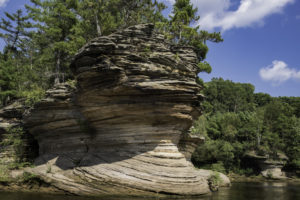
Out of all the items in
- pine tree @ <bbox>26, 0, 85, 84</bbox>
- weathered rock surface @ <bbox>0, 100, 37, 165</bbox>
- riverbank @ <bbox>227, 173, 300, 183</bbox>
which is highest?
pine tree @ <bbox>26, 0, 85, 84</bbox>

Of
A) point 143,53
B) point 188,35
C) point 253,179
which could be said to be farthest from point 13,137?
point 253,179

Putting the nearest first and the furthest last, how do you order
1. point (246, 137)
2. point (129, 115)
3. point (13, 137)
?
1. point (129, 115)
2. point (13, 137)
3. point (246, 137)

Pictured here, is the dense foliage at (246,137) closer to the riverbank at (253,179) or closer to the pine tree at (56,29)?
the riverbank at (253,179)

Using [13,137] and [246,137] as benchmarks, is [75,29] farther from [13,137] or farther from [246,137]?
[246,137]

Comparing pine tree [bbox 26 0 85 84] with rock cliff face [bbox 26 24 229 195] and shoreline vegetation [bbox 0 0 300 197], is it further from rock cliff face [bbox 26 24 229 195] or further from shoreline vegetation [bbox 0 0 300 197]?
rock cliff face [bbox 26 24 229 195]

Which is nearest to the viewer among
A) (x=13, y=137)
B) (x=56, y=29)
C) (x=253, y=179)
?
(x=13, y=137)

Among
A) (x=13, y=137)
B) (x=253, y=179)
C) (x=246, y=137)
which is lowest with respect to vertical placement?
(x=253, y=179)

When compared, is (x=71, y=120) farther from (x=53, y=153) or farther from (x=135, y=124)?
(x=135, y=124)

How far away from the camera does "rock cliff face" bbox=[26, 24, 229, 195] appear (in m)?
13.6

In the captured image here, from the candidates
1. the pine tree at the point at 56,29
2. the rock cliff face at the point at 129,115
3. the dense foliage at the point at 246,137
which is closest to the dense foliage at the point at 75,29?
the pine tree at the point at 56,29

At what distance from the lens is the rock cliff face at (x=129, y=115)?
44.8 feet

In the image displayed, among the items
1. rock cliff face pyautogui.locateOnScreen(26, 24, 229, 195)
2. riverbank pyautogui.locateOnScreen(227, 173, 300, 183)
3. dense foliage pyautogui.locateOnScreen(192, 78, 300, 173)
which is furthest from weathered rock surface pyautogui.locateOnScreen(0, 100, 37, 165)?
riverbank pyautogui.locateOnScreen(227, 173, 300, 183)

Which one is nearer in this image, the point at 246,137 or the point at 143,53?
the point at 143,53

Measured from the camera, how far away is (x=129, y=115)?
14711mm
